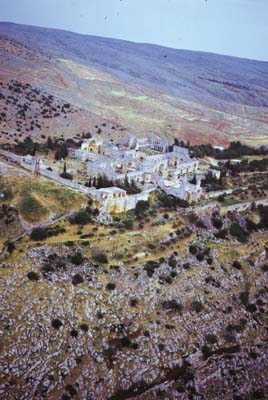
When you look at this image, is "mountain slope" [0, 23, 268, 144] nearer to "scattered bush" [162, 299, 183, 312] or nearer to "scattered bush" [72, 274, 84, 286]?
"scattered bush" [72, 274, 84, 286]

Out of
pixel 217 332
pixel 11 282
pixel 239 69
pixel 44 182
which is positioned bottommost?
pixel 217 332

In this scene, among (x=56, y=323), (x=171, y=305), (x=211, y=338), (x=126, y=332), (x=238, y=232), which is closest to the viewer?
(x=56, y=323)

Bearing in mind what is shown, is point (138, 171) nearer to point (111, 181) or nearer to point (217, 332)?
point (111, 181)

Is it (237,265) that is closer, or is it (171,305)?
(171,305)

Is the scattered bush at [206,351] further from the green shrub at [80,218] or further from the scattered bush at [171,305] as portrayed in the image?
the green shrub at [80,218]

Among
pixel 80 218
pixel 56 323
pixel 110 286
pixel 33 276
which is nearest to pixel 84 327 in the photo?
pixel 56 323

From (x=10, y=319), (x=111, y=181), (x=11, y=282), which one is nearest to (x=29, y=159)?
(x=111, y=181)

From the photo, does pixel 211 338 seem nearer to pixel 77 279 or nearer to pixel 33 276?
pixel 77 279

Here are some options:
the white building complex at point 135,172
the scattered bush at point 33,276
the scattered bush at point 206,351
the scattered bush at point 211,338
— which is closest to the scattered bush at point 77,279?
the scattered bush at point 33,276
